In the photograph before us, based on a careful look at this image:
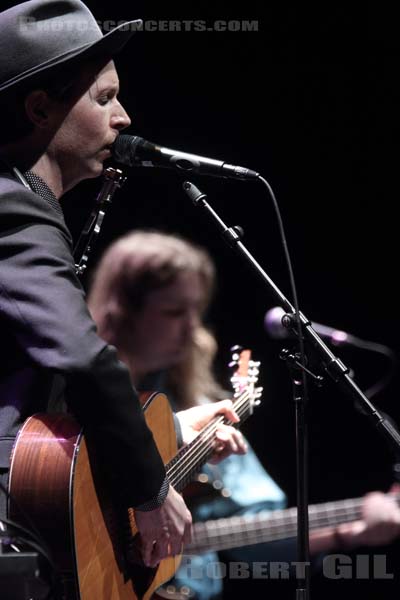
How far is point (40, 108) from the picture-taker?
6.49ft

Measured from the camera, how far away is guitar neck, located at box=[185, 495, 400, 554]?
3.20 meters

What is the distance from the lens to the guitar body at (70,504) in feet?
5.65

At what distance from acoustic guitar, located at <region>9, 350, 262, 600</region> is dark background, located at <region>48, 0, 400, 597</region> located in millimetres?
1846

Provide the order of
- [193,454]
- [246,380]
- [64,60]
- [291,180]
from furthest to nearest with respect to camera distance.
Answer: [291,180]
[246,380]
[193,454]
[64,60]

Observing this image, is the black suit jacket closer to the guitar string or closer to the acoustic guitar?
the acoustic guitar

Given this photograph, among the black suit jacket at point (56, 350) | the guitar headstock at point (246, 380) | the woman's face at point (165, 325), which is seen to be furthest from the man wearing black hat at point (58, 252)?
the woman's face at point (165, 325)

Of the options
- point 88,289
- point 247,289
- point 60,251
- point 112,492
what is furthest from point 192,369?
point 60,251

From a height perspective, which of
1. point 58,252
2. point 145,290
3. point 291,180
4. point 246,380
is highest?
point 291,180

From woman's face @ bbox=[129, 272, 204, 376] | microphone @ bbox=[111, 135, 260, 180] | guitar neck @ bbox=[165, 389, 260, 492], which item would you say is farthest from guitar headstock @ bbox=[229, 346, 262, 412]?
microphone @ bbox=[111, 135, 260, 180]

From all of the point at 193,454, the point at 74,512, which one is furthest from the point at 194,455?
the point at 74,512

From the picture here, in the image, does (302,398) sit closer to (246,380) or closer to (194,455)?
(194,455)
